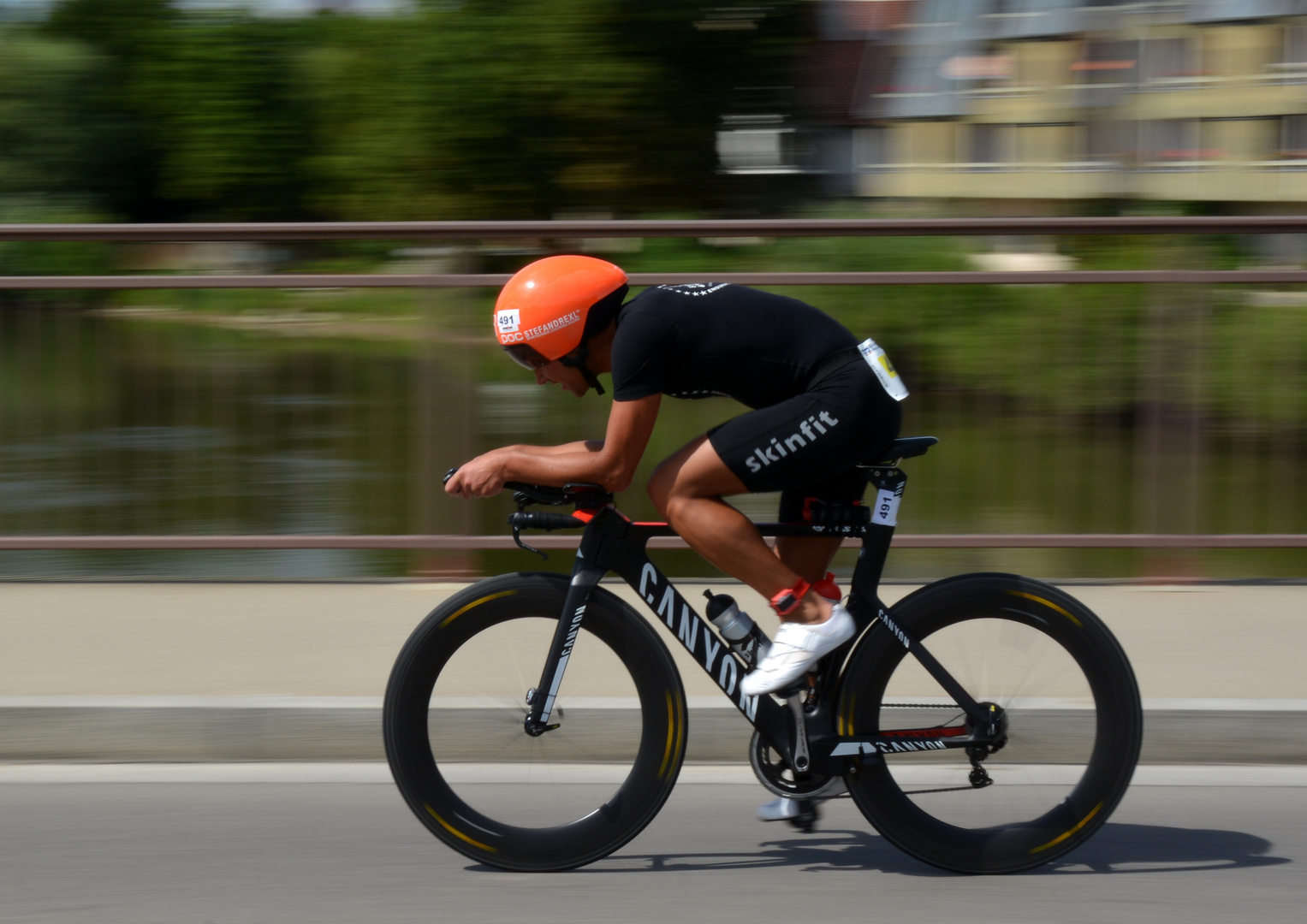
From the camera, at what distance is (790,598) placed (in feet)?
11.9

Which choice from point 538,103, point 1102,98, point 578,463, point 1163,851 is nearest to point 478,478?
point 578,463

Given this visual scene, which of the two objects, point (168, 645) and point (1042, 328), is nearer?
point (168, 645)

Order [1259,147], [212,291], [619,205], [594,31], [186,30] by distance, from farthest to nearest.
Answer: [186,30] < [1259,147] < [619,205] < [594,31] < [212,291]

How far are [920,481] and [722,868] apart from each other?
2994mm

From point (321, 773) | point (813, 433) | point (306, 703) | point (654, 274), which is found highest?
point (654, 274)

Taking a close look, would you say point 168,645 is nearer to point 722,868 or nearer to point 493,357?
point 493,357

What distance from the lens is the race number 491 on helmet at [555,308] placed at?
3488mm

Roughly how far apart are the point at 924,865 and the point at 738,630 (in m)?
0.84

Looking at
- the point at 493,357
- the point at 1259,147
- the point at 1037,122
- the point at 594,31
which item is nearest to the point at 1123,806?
the point at 493,357

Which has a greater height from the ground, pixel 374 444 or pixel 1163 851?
pixel 374 444

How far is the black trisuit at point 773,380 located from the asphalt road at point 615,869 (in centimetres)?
105

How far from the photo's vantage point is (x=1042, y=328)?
6344 millimetres

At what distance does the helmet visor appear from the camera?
11.6ft

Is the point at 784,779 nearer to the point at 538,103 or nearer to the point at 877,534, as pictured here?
the point at 877,534
